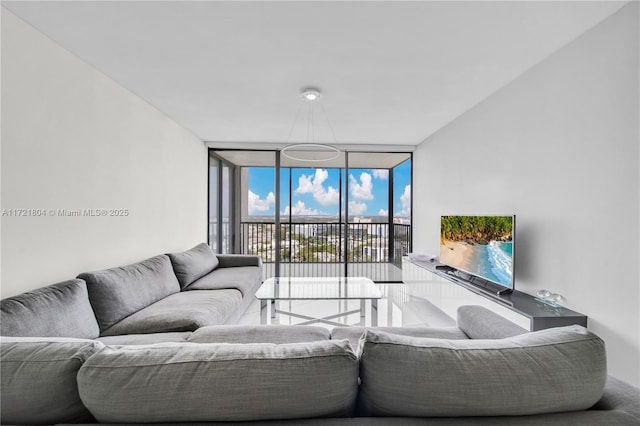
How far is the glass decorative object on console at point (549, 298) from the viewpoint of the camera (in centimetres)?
218

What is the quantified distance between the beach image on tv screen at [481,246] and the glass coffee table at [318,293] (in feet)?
3.10

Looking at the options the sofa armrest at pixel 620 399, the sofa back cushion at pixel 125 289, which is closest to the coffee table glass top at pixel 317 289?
the sofa back cushion at pixel 125 289

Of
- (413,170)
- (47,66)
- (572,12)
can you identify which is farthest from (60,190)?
(413,170)

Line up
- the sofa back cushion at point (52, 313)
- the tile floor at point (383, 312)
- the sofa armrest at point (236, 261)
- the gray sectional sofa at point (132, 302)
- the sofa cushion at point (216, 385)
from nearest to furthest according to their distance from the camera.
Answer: the sofa cushion at point (216, 385) < the sofa back cushion at point (52, 313) < the gray sectional sofa at point (132, 302) < the tile floor at point (383, 312) < the sofa armrest at point (236, 261)

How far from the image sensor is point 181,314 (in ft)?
7.25

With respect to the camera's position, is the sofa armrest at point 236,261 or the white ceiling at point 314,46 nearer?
the white ceiling at point 314,46

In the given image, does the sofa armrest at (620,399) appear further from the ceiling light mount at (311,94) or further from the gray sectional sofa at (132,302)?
the ceiling light mount at (311,94)

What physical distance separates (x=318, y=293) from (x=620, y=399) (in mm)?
2512

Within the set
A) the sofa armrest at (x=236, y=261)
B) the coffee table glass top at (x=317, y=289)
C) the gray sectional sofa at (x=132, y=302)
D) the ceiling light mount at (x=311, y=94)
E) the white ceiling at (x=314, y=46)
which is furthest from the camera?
the sofa armrest at (x=236, y=261)

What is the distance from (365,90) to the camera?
2.95 meters

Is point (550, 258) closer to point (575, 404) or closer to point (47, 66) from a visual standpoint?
point (575, 404)

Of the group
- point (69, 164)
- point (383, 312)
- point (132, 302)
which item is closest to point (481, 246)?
point (383, 312)

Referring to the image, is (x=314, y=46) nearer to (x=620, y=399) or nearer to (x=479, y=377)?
(x=479, y=377)

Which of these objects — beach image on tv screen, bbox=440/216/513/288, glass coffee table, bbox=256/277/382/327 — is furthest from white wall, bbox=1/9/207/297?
beach image on tv screen, bbox=440/216/513/288
